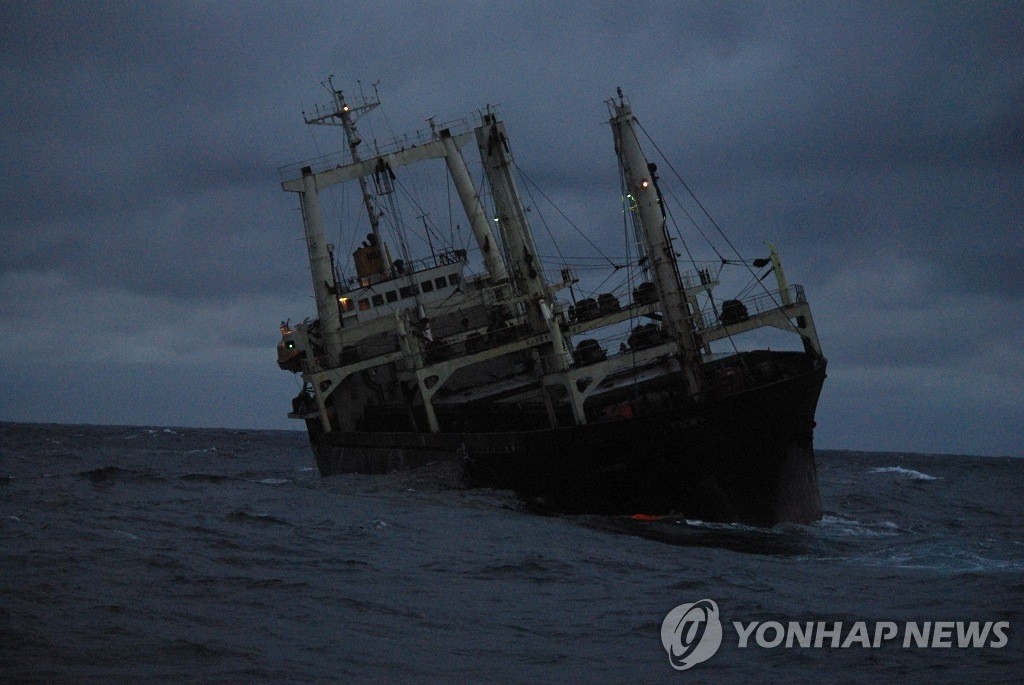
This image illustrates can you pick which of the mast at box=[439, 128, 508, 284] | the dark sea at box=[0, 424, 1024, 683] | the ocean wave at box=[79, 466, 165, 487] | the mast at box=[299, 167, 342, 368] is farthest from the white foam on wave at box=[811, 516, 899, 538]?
the ocean wave at box=[79, 466, 165, 487]

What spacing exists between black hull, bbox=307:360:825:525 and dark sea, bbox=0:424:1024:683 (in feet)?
2.61

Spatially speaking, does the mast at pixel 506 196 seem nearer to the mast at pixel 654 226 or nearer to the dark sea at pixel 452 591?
the mast at pixel 654 226

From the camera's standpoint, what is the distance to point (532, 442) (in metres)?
30.1

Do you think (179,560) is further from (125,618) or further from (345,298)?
(345,298)

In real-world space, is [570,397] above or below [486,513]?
above

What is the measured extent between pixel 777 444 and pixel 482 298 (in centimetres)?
1884

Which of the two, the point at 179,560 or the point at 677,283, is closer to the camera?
the point at 179,560

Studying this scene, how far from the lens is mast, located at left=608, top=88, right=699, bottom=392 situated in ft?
98.9

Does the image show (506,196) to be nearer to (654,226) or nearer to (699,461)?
(654,226)

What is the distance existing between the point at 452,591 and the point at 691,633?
13.6 ft

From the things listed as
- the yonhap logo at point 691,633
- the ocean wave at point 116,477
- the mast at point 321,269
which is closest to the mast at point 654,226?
the yonhap logo at point 691,633

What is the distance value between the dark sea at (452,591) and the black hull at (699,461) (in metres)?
0.80

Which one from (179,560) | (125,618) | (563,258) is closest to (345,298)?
(563,258)

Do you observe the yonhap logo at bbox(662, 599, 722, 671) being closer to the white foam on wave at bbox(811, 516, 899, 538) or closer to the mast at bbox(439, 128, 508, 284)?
the white foam on wave at bbox(811, 516, 899, 538)
